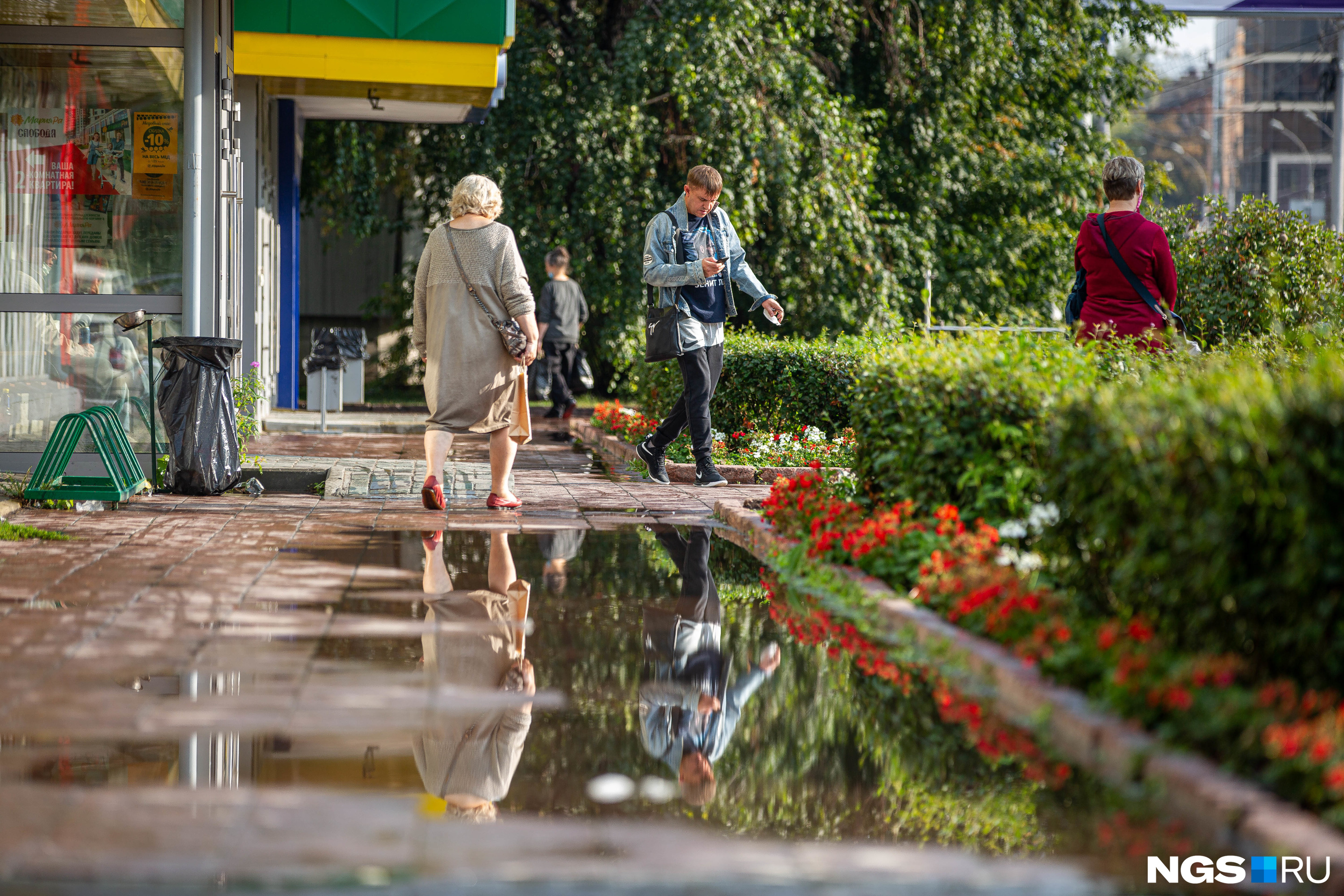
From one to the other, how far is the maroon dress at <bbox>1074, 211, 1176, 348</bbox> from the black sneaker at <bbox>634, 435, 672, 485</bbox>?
141 inches

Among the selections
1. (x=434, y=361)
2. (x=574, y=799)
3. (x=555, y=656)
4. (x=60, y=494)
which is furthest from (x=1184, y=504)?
(x=60, y=494)

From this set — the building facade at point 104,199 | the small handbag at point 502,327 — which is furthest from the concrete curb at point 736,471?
the building facade at point 104,199

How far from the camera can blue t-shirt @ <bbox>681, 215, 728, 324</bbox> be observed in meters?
9.48

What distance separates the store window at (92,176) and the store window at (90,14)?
22cm

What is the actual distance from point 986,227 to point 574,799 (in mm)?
18128

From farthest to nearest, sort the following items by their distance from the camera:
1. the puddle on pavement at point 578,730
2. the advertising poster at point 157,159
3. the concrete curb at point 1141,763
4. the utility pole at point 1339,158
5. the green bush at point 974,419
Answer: the utility pole at point 1339,158 → the advertising poster at point 157,159 → the green bush at point 974,419 → the puddle on pavement at point 578,730 → the concrete curb at point 1141,763

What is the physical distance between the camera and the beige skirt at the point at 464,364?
8.32 meters

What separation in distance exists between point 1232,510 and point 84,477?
22.6 feet

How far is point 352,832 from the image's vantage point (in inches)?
124

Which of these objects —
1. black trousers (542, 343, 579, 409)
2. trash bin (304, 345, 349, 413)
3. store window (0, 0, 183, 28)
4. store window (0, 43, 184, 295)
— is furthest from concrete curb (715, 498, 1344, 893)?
black trousers (542, 343, 579, 409)

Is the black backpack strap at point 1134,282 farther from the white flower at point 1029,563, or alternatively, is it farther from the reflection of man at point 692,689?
the reflection of man at point 692,689

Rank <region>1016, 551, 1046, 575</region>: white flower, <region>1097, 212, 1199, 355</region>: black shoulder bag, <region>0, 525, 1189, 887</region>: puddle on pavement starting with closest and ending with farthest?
<region>0, 525, 1189, 887</region>: puddle on pavement
<region>1016, 551, 1046, 575</region>: white flower
<region>1097, 212, 1199, 355</region>: black shoulder bag

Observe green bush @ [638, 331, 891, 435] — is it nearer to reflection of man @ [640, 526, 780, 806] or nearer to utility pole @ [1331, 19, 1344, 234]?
reflection of man @ [640, 526, 780, 806]

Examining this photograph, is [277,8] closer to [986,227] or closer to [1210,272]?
[1210,272]
